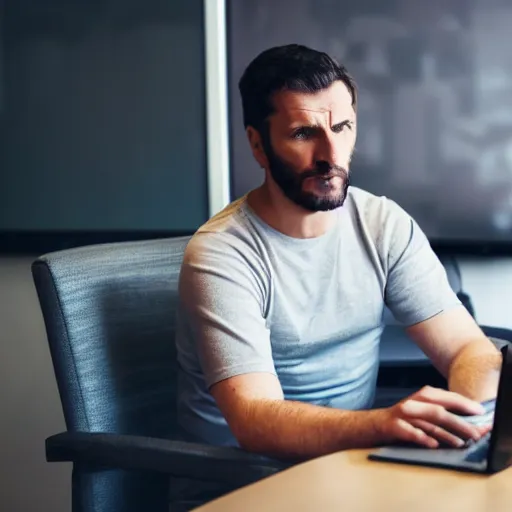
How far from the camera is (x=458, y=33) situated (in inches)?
87.7

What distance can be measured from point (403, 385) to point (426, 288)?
0.35 meters

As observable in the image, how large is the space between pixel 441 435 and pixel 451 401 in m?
0.07

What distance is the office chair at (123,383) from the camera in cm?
138

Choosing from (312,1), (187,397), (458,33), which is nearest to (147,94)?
(312,1)

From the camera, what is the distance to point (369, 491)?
985 millimetres

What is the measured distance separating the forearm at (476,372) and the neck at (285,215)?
34cm

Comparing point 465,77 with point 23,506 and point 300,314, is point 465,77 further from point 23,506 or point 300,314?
point 23,506

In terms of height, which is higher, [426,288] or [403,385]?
[426,288]

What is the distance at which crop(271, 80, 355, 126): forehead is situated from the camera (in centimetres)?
165

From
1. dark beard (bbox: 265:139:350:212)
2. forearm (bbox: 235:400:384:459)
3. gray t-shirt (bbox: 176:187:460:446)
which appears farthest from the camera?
dark beard (bbox: 265:139:350:212)

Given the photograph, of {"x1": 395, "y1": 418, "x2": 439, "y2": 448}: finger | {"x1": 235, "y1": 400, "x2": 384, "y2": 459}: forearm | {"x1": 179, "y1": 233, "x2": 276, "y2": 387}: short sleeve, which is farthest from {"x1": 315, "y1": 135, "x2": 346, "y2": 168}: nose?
{"x1": 395, "y1": 418, "x2": 439, "y2": 448}: finger

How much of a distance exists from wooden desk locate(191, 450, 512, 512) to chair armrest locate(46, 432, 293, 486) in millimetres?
238

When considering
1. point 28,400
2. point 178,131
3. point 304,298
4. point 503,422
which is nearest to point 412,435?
point 503,422

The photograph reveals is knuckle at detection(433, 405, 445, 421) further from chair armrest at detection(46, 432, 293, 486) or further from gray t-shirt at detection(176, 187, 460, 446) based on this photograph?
gray t-shirt at detection(176, 187, 460, 446)
